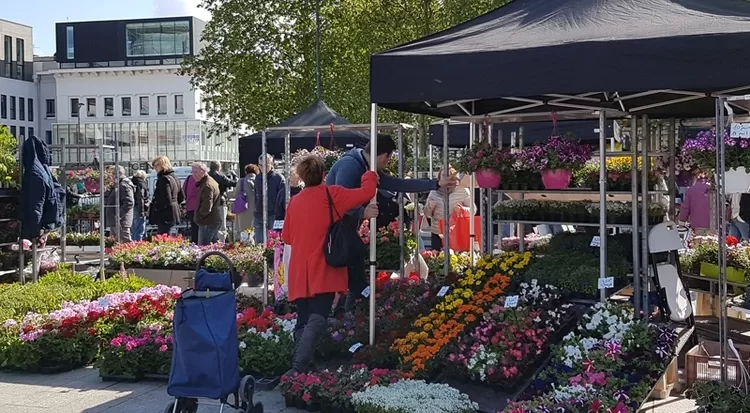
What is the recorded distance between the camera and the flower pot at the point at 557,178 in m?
6.93

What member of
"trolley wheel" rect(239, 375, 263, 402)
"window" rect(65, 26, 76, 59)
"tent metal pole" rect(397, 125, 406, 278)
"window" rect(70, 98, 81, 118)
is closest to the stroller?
"trolley wheel" rect(239, 375, 263, 402)

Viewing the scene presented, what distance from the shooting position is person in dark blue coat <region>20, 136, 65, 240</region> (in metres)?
9.81

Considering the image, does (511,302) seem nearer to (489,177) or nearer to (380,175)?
(489,177)

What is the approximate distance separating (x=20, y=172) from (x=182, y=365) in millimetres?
5897

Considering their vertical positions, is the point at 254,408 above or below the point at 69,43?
below

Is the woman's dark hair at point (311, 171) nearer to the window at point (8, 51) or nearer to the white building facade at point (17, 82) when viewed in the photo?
the white building facade at point (17, 82)

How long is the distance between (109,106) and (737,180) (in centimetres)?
7889

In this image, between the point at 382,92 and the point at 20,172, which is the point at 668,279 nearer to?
the point at 382,92

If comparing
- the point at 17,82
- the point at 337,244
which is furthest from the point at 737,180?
the point at 17,82

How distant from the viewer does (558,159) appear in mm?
6914

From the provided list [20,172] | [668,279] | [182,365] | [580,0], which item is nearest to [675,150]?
[668,279]

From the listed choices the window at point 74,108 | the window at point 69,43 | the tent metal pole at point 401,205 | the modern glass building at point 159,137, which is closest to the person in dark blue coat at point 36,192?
the tent metal pole at point 401,205

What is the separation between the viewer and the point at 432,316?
6.90 m

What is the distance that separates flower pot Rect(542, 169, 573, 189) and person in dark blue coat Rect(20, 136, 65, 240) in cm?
585
